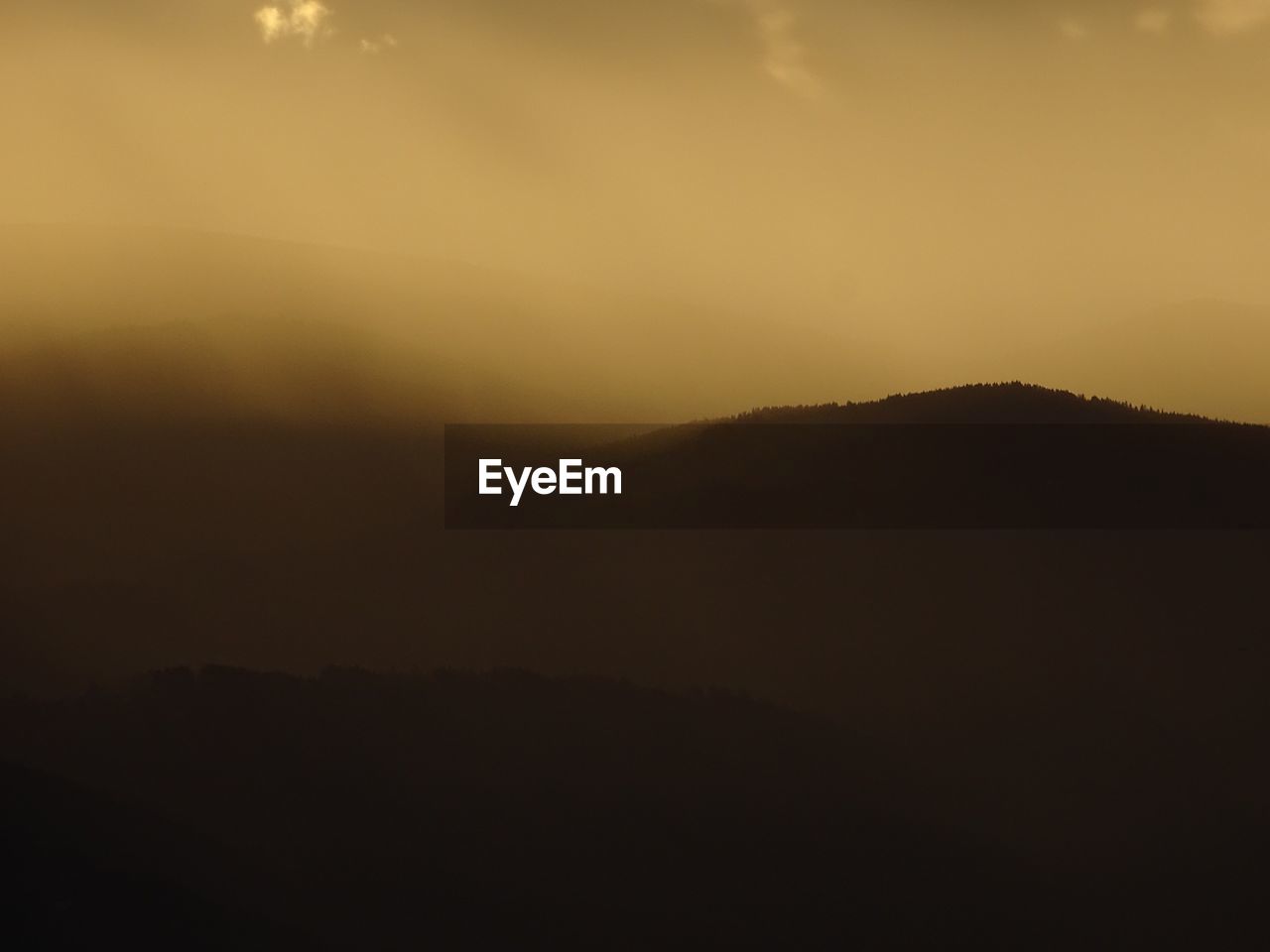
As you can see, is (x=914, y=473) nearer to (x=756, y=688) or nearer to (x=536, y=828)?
(x=756, y=688)

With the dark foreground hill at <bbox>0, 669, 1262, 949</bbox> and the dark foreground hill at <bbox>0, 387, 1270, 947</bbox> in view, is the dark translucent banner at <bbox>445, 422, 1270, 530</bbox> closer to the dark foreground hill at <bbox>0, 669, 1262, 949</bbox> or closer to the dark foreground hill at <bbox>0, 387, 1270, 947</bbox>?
the dark foreground hill at <bbox>0, 387, 1270, 947</bbox>

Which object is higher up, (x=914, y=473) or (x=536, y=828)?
(x=914, y=473)

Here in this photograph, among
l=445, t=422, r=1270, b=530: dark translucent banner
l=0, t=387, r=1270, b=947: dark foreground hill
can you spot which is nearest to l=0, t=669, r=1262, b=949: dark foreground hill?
l=0, t=387, r=1270, b=947: dark foreground hill

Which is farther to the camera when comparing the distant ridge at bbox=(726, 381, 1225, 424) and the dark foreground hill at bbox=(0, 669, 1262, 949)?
the distant ridge at bbox=(726, 381, 1225, 424)

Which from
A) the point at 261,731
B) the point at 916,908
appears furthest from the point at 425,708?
the point at 916,908

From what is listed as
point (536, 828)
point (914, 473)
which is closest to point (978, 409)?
point (914, 473)

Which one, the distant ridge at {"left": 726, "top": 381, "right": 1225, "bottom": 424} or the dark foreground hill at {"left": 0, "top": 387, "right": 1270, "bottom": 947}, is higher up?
the distant ridge at {"left": 726, "top": 381, "right": 1225, "bottom": 424}

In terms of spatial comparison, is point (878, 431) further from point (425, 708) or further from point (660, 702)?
point (425, 708)
